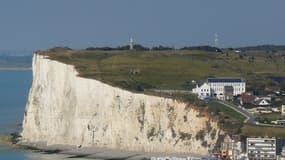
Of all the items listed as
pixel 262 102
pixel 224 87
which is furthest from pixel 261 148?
pixel 224 87

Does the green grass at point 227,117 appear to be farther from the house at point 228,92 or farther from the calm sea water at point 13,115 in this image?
the calm sea water at point 13,115

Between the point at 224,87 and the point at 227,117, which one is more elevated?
the point at 224,87

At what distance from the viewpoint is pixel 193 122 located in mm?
46844

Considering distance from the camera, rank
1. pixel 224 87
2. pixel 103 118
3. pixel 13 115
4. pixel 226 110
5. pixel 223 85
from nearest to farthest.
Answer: pixel 226 110 < pixel 103 118 < pixel 224 87 < pixel 223 85 < pixel 13 115

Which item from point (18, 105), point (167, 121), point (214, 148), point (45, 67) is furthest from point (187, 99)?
point (18, 105)

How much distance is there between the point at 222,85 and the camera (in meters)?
57.2

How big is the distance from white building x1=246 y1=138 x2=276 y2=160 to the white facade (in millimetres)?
13924

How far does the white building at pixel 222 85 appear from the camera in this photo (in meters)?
56.9

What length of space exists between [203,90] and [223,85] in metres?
1.66

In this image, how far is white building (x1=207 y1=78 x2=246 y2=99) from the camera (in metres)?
56.9

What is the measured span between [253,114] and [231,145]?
6.28 meters

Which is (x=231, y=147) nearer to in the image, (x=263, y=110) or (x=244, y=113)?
(x=244, y=113)

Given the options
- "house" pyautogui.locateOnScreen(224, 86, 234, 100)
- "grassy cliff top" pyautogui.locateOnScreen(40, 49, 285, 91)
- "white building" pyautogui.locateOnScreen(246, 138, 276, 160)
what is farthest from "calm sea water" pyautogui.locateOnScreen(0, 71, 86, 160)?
"house" pyautogui.locateOnScreen(224, 86, 234, 100)

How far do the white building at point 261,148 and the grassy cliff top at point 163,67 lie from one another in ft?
36.1
